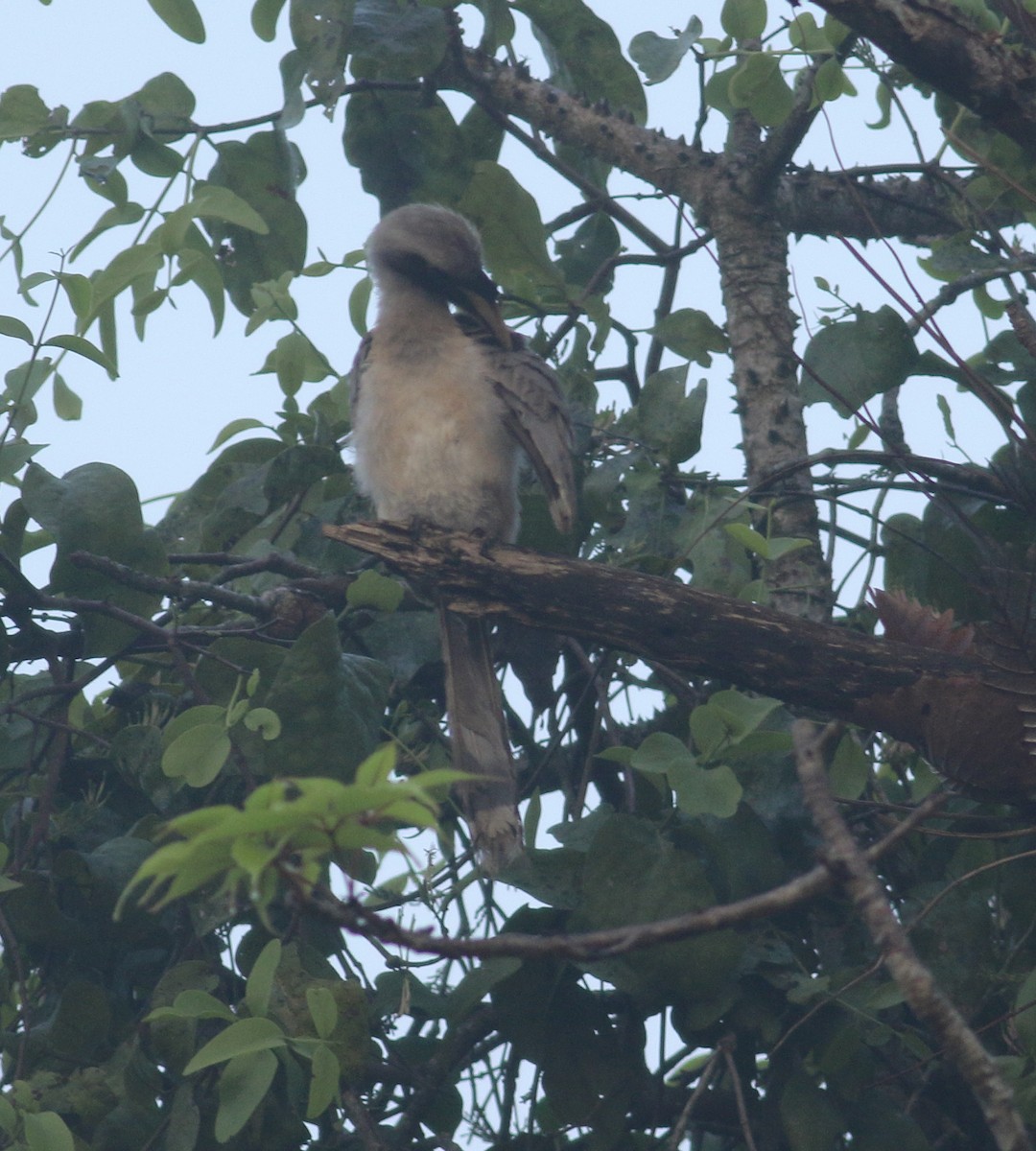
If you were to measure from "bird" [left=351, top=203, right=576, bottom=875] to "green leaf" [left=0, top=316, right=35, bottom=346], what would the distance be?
1091 mm

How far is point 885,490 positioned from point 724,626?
996 mm

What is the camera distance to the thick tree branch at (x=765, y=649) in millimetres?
2307

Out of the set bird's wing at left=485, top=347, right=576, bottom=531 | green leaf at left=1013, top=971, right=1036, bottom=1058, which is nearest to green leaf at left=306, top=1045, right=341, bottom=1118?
green leaf at left=1013, top=971, right=1036, bottom=1058

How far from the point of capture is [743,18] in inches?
127

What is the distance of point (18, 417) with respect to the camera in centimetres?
292

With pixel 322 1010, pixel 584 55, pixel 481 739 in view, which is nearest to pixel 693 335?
pixel 584 55

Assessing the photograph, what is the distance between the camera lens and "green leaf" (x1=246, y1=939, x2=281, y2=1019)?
2.08 meters

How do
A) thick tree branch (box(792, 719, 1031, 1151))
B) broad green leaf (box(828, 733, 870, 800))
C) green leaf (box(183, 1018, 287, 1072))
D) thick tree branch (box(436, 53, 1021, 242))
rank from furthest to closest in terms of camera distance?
thick tree branch (box(436, 53, 1021, 242)) → broad green leaf (box(828, 733, 870, 800)) → green leaf (box(183, 1018, 287, 1072)) → thick tree branch (box(792, 719, 1031, 1151))

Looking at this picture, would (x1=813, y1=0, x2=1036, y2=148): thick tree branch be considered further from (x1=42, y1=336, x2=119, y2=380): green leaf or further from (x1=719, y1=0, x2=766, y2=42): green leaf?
(x1=42, y1=336, x2=119, y2=380): green leaf

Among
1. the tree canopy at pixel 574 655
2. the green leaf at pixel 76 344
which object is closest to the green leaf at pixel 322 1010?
the tree canopy at pixel 574 655

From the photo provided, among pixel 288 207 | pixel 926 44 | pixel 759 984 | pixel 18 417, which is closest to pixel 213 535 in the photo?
pixel 18 417

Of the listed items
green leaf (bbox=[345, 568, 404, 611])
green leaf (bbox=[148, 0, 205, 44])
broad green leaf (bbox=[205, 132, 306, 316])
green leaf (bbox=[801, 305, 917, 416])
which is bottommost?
green leaf (bbox=[345, 568, 404, 611])

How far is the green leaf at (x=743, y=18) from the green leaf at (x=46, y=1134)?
284 centimetres

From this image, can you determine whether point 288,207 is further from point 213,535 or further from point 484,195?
point 213,535
